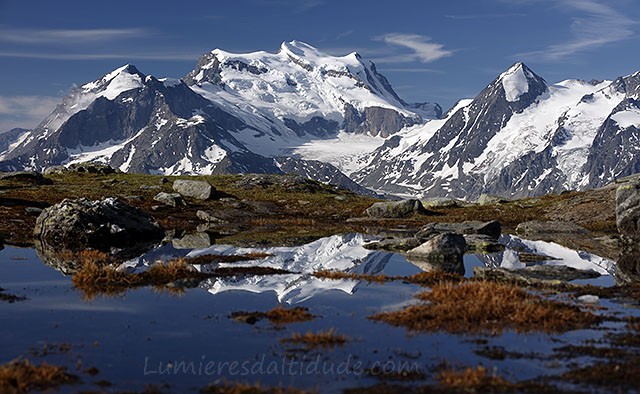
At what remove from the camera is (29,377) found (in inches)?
556

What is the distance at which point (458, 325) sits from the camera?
2017 centimetres

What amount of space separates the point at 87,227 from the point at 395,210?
148 feet

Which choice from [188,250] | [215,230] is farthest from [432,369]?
[215,230]

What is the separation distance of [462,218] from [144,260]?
4869 cm

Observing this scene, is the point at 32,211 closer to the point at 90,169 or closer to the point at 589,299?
the point at 589,299

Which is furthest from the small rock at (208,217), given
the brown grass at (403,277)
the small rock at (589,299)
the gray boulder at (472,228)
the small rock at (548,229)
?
the small rock at (589,299)

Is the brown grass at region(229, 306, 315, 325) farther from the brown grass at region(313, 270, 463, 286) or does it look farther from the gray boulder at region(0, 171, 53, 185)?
the gray boulder at region(0, 171, 53, 185)

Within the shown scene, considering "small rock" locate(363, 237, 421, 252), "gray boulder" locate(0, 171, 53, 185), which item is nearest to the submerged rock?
"small rock" locate(363, 237, 421, 252)

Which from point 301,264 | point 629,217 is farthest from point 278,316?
point 629,217

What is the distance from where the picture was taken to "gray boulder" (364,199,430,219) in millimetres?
78438

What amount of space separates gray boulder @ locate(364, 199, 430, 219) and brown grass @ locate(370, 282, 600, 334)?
54.7m

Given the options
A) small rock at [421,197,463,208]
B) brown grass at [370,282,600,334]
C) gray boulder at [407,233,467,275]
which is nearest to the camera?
brown grass at [370,282,600,334]

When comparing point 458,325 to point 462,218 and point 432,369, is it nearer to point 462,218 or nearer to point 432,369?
point 432,369

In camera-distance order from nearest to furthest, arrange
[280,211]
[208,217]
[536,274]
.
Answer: [536,274] → [208,217] → [280,211]
